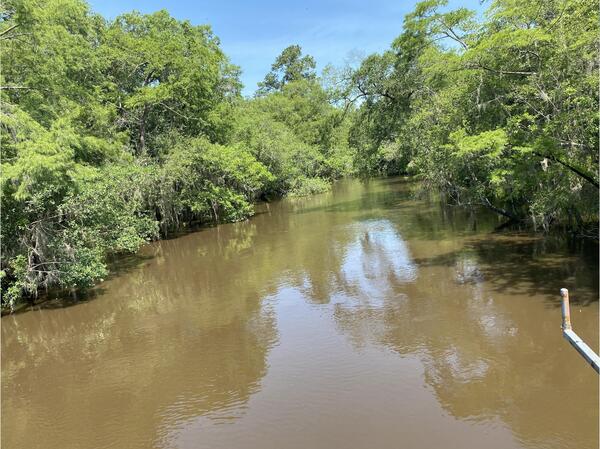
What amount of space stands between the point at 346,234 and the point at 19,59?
14.0 meters

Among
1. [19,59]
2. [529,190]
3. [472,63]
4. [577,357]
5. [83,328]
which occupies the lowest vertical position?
[577,357]

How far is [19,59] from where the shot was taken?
14.5m

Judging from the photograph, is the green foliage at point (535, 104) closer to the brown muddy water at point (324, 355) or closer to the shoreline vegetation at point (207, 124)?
the shoreline vegetation at point (207, 124)

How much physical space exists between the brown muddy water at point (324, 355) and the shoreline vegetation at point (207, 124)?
221 cm

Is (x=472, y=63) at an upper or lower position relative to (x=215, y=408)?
upper

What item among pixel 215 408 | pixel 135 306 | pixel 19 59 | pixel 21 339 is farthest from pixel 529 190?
pixel 19 59

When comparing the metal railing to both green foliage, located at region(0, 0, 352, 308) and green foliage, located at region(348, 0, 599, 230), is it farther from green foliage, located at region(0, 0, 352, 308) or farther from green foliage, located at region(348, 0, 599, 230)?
green foliage, located at region(0, 0, 352, 308)

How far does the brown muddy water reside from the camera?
7004 mm

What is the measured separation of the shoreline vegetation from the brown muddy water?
87.0 inches

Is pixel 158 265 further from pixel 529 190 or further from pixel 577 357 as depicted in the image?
pixel 577 357

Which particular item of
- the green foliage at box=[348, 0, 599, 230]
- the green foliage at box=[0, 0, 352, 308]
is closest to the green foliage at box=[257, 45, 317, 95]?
the green foliage at box=[0, 0, 352, 308]

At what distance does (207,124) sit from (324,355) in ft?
71.8

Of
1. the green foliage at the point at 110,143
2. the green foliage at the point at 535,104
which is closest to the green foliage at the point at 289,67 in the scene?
the green foliage at the point at 110,143

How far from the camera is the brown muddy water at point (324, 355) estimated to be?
Answer: 23.0 ft
